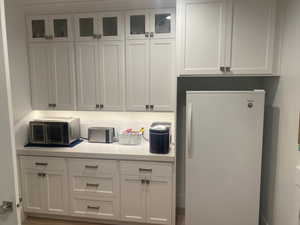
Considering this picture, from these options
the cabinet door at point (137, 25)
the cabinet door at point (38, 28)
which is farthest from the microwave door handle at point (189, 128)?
the cabinet door at point (38, 28)

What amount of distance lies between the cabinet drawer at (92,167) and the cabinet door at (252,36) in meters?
1.62

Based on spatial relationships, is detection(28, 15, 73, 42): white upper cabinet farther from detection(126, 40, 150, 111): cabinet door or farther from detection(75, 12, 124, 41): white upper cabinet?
detection(126, 40, 150, 111): cabinet door

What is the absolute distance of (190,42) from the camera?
217 cm

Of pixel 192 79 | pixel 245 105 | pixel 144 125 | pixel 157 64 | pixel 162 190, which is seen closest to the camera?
pixel 245 105

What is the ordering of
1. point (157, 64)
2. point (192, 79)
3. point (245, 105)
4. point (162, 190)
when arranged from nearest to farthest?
point (245, 105) → point (162, 190) → point (157, 64) → point (192, 79)

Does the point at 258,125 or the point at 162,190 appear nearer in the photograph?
the point at 258,125

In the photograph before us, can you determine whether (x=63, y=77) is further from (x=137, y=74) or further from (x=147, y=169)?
(x=147, y=169)

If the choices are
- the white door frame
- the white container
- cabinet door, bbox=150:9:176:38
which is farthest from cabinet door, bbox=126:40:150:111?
the white door frame

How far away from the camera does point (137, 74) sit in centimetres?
262

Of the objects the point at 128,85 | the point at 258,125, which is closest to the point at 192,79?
the point at 128,85

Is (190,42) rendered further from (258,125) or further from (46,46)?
(46,46)

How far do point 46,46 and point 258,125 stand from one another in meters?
2.54

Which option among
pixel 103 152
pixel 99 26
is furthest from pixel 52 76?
pixel 103 152

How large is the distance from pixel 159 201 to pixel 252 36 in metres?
1.93
